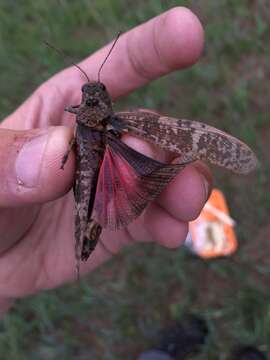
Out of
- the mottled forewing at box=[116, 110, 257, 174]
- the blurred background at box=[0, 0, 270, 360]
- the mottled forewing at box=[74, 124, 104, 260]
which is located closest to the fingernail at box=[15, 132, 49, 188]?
the mottled forewing at box=[74, 124, 104, 260]

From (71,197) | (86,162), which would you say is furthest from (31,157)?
(71,197)

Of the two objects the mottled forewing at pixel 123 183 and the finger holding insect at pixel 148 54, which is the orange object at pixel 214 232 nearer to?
the finger holding insect at pixel 148 54

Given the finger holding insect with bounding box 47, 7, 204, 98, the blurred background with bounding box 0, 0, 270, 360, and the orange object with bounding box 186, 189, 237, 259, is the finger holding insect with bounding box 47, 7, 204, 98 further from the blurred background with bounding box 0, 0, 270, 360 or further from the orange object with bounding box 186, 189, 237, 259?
the orange object with bounding box 186, 189, 237, 259

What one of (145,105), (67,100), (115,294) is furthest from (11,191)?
(145,105)

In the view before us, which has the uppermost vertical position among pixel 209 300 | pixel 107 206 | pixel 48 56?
pixel 48 56

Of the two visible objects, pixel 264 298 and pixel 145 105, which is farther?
pixel 145 105

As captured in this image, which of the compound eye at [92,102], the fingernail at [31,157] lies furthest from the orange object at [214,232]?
the fingernail at [31,157]

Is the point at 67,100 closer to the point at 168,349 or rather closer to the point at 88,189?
the point at 88,189
